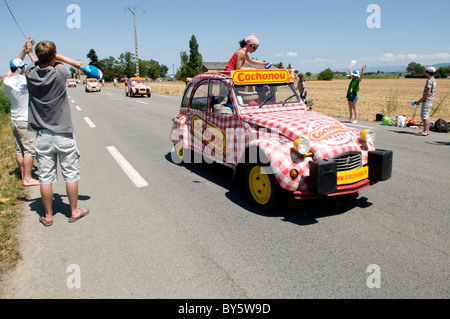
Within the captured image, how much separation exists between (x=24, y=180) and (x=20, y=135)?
789mm

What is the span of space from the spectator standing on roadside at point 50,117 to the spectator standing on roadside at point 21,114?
1.34 metres

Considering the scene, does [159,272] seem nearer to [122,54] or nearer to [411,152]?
[411,152]

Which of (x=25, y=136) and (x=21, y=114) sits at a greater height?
(x=21, y=114)

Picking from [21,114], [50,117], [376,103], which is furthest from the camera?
[376,103]

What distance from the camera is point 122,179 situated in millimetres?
6035

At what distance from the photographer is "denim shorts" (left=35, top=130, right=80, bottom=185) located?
3935mm

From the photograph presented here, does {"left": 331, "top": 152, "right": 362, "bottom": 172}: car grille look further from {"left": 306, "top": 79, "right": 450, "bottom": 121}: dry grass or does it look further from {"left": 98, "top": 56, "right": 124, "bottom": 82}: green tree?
{"left": 98, "top": 56, "right": 124, "bottom": 82}: green tree

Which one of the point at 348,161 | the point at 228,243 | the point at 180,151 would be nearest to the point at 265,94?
the point at 348,161

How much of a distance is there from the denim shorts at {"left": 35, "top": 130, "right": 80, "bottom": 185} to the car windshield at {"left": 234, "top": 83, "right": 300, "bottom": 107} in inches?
97.9

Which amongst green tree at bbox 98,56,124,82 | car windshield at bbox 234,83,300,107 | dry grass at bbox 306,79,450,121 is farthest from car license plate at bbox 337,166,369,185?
green tree at bbox 98,56,124,82

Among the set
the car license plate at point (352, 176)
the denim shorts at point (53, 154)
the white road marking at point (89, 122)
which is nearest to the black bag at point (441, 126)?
the car license plate at point (352, 176)

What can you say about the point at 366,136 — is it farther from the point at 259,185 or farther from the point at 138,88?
the point at 138,88

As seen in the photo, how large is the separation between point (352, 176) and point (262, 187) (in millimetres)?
1133

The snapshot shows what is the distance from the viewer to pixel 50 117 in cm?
389
